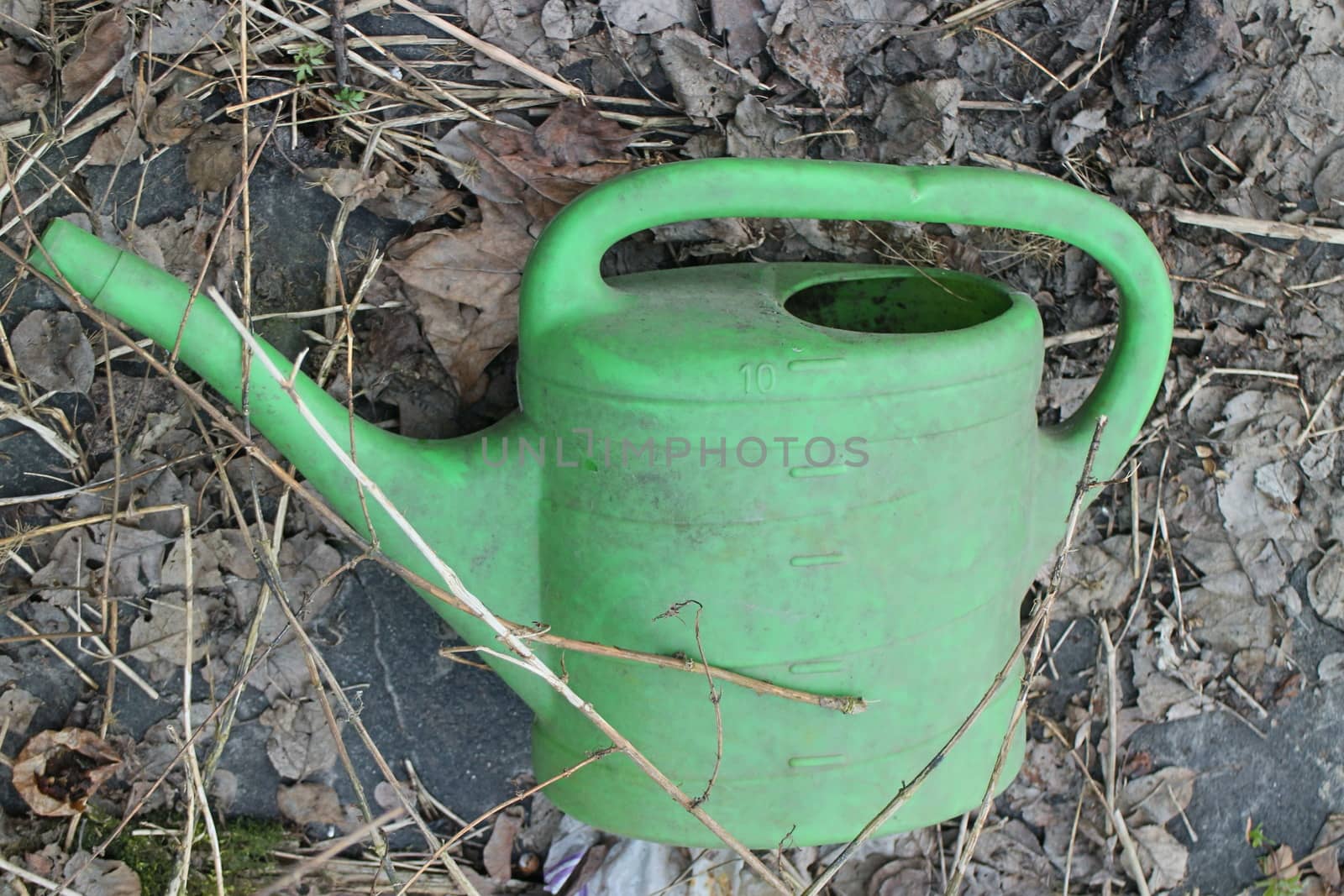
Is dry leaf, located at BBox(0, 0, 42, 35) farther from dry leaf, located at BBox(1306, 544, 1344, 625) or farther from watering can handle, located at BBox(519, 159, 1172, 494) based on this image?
Answer: dry leaf, located at BBox(1306, 544, 1344, 625)

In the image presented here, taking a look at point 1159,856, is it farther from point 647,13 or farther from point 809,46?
point 647,13

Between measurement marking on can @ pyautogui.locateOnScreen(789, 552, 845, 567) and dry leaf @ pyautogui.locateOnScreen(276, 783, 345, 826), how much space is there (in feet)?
2.33

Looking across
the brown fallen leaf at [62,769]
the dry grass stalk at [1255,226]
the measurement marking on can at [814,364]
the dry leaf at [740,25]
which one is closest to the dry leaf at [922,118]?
the dry leaf at [740,25]

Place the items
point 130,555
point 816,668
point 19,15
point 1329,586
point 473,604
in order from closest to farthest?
point 473,604
point 816,668
point 19,15
point 130,555
point 1329,586

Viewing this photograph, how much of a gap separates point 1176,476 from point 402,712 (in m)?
0.98

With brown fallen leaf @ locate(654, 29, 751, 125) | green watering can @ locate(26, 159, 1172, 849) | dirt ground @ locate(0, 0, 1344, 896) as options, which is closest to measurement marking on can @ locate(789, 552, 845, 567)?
green watering can @ locate(26, 159, 1172, 849)

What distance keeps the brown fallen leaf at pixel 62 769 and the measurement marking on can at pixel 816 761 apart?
79 cm

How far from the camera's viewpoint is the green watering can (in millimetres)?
904

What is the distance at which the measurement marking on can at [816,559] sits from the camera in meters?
0.93

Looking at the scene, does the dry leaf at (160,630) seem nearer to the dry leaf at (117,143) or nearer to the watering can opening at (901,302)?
the dry leaf at (117,143)

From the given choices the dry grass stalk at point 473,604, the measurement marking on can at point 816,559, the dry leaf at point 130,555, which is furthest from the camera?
the dry leaf at point 130,555

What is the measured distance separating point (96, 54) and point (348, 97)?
26 cm

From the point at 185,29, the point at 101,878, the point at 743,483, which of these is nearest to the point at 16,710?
the point at 101,878

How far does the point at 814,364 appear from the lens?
895 mm
